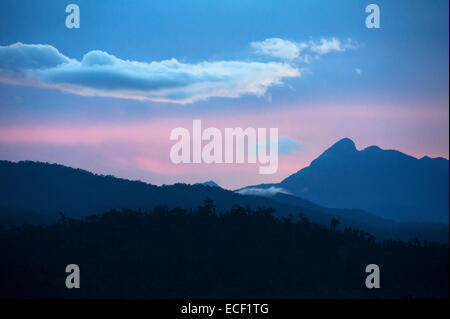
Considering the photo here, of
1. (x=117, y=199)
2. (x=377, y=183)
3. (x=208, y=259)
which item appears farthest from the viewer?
(x=377, y=183)

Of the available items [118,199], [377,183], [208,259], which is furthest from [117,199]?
[377,183]

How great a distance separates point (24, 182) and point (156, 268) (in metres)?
68.5

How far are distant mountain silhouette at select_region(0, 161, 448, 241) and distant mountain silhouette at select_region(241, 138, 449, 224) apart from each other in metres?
29.8

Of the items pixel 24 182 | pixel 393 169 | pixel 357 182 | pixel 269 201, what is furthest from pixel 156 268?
pixel 393 169

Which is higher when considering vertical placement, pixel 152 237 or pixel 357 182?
pixel 357 182

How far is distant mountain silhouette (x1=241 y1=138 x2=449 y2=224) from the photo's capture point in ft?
466

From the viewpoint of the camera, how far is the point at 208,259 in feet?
187

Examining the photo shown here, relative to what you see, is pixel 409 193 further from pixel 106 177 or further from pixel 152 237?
pixel 152 237

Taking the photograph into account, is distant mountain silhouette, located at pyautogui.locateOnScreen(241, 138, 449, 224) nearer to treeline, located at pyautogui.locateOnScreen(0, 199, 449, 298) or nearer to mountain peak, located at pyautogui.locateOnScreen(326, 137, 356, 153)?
mountain peak, located at pyautogui.locateOnScreen(326, 137, 356, 153)

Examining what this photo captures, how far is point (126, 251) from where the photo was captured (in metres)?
57.8

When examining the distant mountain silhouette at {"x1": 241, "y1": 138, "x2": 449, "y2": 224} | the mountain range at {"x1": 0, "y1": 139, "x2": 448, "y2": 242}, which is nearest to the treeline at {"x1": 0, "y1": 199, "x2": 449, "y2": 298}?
the mountain range at {"x1": 0, "y1": 139, "x2": 448, "y2": 242}

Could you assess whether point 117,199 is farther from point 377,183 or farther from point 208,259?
point 377,183

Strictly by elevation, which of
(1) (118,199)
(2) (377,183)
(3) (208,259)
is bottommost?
(3) (208,259)

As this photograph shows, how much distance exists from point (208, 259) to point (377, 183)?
123 metres
